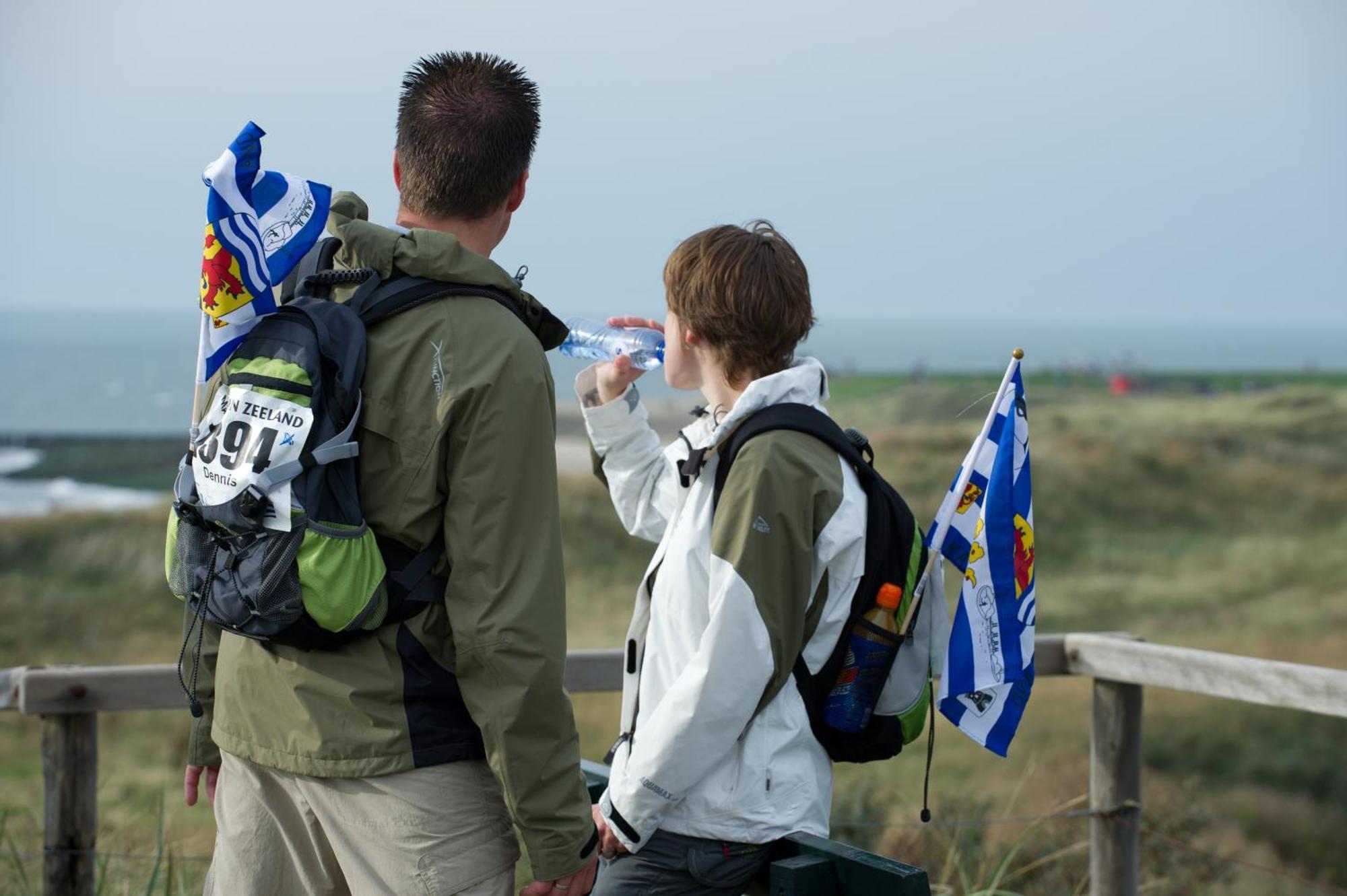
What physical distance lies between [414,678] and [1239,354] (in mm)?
120190

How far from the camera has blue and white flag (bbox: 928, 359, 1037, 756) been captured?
8.27 feet

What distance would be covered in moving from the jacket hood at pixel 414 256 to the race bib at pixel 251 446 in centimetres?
29

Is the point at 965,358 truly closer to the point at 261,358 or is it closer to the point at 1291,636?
the point at 1291,636

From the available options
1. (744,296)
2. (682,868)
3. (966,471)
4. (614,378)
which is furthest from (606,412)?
(682,868)

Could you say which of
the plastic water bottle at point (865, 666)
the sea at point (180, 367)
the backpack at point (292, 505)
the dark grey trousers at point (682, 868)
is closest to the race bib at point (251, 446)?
the backpack at point (292, 505)

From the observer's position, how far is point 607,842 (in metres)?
2.30

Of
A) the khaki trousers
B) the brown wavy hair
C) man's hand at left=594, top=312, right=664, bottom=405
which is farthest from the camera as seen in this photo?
man's hand at left=594, top=312, right=664, bottom=405

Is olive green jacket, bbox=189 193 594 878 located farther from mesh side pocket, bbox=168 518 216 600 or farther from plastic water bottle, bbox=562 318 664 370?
plastic water bottle, bbox=562 318 664 370

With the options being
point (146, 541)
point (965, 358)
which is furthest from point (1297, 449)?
point (965, 358)

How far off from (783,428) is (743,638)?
14.5 inches

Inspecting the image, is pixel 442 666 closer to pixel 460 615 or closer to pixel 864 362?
pixel 460 615

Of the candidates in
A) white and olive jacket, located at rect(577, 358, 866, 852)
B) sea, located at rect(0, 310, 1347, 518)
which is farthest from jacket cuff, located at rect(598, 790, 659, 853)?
sea, located at rect(0, 310, 1347, 518)

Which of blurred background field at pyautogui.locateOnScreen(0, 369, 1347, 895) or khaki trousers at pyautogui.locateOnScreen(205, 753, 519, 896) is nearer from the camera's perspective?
khaki trousers at pyautogui.locateOnScreen(205, 753, 519, 896)

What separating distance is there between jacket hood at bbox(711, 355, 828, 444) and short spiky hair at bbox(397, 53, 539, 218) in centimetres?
53
